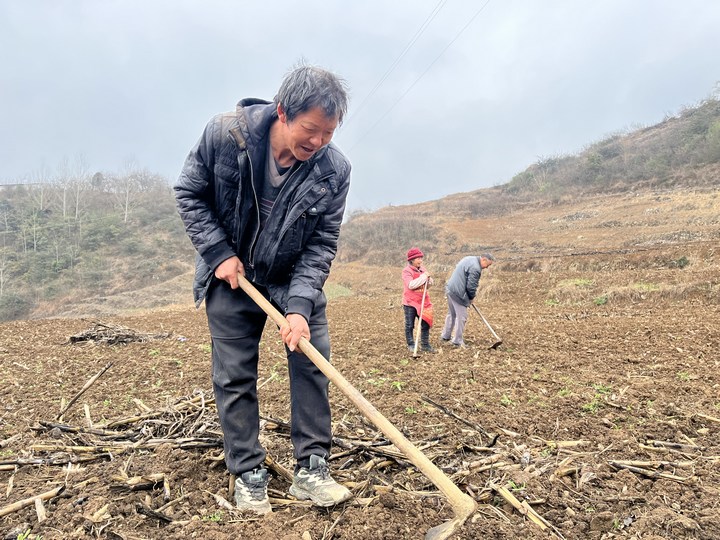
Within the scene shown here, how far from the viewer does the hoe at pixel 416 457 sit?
6.40ft

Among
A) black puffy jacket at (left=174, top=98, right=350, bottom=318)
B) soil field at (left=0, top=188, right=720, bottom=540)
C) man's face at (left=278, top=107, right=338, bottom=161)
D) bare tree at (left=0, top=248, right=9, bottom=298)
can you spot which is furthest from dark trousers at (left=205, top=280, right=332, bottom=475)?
bare tree at (left=0, top=248, right=9, bottom=298)

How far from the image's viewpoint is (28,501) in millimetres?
2369

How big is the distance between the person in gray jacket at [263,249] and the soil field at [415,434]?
26 centimetres

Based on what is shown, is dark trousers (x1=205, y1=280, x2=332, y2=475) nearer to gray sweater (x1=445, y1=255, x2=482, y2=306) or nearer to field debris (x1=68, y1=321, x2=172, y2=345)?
gray sweater (x1=445, y1=255, x2=482, y2=306)

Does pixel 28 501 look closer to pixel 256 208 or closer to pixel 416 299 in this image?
pixel 256 208

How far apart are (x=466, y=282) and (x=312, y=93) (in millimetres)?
6705

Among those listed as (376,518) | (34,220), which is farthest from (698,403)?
(34,220)

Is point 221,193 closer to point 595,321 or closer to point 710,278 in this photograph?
point 595,321

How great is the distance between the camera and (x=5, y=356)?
8.95 meters

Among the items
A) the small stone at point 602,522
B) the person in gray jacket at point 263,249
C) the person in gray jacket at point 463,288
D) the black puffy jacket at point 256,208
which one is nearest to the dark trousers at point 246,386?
the person in gray jacket at point 263,249

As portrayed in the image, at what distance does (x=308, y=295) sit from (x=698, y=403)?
3.85m

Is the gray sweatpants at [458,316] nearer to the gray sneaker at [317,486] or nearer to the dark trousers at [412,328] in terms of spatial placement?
the dark trousers at [412,328]

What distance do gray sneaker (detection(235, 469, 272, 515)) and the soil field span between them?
70mm

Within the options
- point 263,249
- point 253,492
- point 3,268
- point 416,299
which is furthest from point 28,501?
point 3,268
